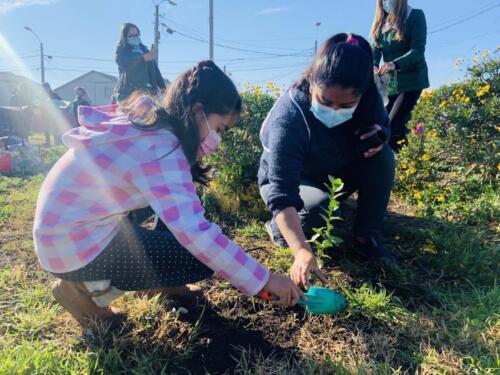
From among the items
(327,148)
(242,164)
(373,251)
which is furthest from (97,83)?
(373,251)

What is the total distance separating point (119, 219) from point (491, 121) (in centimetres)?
298

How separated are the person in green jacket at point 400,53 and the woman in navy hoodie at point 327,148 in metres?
1.19

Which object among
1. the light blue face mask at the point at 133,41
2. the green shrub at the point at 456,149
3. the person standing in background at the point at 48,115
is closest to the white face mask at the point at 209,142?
the green shrub at the point at 456,149

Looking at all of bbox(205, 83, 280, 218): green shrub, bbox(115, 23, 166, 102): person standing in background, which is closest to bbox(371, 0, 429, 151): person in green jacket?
bbox(205, 83, 280, 218): green shrub

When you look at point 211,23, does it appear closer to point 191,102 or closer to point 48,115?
point 48,115

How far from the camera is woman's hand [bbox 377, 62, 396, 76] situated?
292 cm

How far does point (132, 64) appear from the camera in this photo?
421cm

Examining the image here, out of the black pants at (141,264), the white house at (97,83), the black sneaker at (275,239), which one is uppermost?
the black pants at (141,264)

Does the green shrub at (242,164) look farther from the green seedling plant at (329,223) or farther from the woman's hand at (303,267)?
the woman's hand at (303,267)

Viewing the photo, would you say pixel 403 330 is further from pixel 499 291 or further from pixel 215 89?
pixel 215 89

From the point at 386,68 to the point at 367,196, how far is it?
51.9 inches

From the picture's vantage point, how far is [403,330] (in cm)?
153

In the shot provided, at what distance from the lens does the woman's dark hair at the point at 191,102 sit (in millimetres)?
1393

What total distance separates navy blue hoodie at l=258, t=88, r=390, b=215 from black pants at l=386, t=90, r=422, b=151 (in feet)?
4.24
